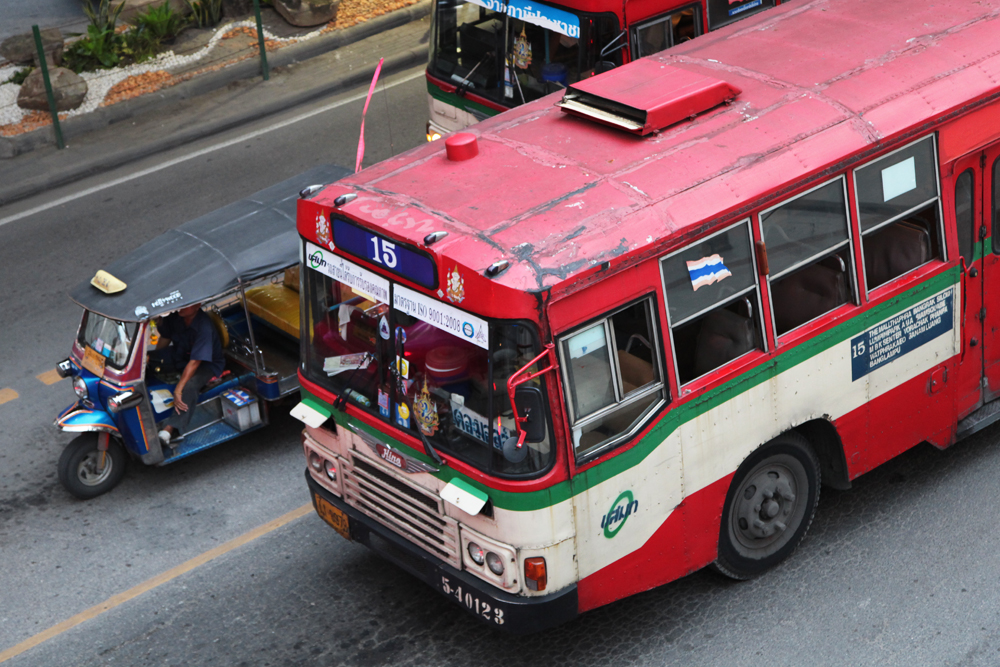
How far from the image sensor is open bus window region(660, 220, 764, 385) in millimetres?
6078

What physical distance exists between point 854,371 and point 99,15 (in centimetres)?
1258

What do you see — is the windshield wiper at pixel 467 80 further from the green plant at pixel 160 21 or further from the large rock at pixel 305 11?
the green plant at pixel 160 21

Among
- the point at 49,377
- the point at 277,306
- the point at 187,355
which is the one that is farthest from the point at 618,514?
the point at 49,377

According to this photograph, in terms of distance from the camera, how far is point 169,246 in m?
8.75

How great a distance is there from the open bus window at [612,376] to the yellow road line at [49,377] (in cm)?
565

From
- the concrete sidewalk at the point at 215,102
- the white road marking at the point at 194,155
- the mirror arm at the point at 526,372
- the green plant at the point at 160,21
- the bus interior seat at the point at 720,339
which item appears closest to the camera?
the mirror arm at the point at 526,372

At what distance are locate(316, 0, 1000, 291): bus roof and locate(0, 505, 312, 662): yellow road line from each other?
2.67 meters

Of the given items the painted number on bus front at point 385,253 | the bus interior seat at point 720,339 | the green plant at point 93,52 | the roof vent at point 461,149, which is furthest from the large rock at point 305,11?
the bus interior seat at point 720,339

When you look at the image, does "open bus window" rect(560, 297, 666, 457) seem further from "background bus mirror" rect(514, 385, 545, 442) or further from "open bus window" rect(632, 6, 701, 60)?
"open bus window" rect(632, 6, 701, 60)

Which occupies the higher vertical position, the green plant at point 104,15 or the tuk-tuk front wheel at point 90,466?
the green plant at point 104,15

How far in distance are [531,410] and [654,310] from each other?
83cm

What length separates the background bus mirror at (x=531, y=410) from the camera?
5.67 metres

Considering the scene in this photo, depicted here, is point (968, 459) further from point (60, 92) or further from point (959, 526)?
point (60, 92)

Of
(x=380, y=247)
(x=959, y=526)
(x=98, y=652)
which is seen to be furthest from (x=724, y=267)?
(x=98, y=652)
